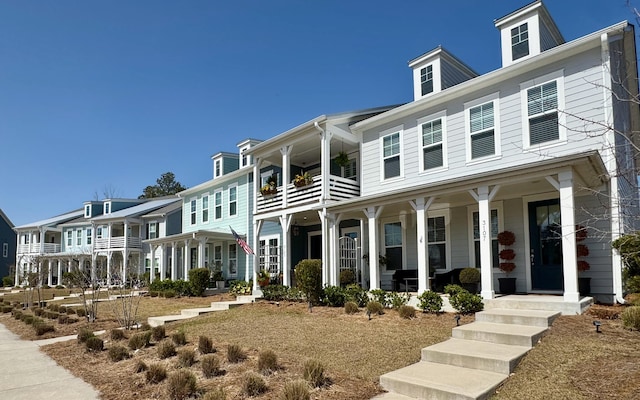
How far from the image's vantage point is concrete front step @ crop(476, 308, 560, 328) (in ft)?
24.8

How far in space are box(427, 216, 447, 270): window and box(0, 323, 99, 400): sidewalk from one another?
1038 cm

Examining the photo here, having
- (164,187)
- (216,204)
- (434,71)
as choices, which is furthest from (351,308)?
(164,187)

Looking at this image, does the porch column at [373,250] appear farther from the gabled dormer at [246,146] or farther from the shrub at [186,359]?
the gabled dormer at [246,146]

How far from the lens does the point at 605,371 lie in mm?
5301

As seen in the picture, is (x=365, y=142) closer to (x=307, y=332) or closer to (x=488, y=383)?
(x=307, y=332)

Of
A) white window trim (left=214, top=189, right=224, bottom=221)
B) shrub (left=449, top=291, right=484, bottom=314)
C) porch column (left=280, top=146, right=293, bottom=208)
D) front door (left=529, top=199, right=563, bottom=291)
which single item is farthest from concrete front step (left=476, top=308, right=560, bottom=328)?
white window trim (left=214, top=189, right=224, bottom=221)

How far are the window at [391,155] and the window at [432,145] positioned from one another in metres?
1.06

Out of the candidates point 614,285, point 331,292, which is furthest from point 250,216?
point 614,285

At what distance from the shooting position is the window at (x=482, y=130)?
12031mm

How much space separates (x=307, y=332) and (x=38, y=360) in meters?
5.37

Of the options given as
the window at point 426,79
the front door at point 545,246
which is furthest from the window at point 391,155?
the front door at point 545,246

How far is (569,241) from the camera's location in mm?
8547

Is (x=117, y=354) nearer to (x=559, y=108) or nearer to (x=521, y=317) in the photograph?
(x=521, y=317)

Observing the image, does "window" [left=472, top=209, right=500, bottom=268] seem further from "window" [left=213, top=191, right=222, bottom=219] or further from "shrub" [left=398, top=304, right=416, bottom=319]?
"window" [left=213, top=191, right=222, bottom=219]
